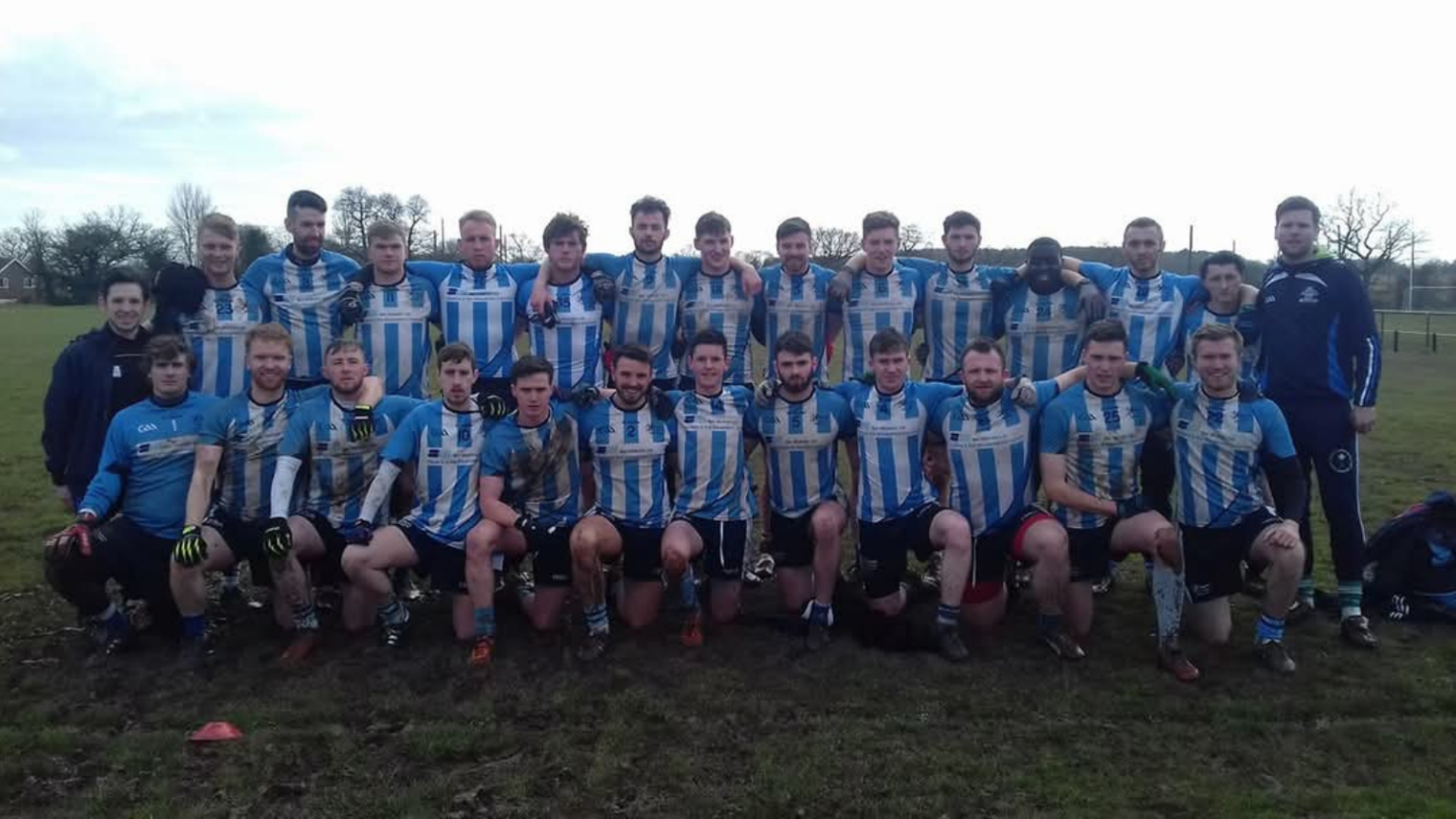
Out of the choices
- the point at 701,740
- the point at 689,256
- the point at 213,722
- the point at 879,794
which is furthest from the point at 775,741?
the point at 689,256

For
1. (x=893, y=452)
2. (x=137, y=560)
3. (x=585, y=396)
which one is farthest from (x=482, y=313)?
(x=893, y=452)

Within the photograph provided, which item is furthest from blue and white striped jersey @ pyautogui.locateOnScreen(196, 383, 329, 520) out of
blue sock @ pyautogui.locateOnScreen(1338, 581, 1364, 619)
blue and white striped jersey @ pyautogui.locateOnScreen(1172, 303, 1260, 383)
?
blue sock @ pyautogui.locateOnScreen(1338, 581, 1364, 619)

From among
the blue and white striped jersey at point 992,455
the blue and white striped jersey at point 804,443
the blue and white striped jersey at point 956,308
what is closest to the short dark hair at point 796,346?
the blue and white striped jersey at point 804,443

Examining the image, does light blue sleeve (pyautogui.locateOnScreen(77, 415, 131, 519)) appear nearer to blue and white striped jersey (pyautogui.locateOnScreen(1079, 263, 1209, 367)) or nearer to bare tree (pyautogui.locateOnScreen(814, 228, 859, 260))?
blue and white striped jersey (pyautogui.locateOnScreen(1079, 263, 1209, 367))

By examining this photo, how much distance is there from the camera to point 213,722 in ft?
12.8

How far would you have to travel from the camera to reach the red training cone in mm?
3750

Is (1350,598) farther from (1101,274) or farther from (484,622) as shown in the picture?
(484,622)

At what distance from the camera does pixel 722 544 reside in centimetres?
500

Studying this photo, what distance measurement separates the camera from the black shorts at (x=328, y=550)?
16.0 ft

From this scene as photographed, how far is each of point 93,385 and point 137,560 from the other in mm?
1028

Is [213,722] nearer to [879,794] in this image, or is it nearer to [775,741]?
[775,741]

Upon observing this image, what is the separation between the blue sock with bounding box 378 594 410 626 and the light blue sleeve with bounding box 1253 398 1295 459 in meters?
4.26

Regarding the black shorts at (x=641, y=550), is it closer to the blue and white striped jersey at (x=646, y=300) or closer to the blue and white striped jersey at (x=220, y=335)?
the blue and white striped jersey at (x=646, y=300)

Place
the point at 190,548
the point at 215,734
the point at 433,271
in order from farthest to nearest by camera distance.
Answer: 1. the point at 433,271
2. the point at 190,548
3. the point at 215,734
